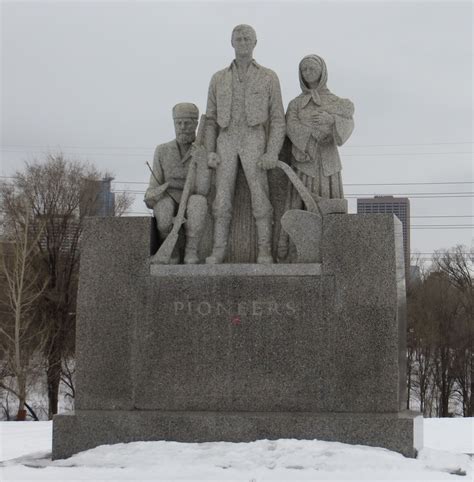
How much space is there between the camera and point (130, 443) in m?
8.79

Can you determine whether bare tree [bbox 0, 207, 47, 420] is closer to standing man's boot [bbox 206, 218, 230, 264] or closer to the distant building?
the distant building

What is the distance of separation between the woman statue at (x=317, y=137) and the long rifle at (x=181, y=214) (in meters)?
1.06

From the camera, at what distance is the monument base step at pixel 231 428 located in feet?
28.3

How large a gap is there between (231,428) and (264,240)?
217 centimetres

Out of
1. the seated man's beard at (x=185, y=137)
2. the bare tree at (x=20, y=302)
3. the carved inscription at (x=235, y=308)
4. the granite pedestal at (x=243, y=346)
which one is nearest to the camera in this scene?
the granite pedestal at (x=243, y=346)

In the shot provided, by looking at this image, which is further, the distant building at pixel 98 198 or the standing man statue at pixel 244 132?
the distant building at pixel 98 198

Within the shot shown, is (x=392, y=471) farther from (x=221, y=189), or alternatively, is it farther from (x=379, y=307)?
(x=221, y=189)

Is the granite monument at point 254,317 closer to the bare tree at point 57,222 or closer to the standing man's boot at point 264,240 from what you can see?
the standing man's boot at point 264,240

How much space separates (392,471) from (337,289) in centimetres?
214

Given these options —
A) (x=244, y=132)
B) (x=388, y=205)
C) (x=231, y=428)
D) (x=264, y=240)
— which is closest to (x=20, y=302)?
(x=388, y=205)

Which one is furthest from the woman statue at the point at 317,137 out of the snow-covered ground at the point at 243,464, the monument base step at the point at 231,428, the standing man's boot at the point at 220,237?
the snow-covered ground at the point at 243,464

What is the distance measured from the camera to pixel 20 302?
23.6 metres

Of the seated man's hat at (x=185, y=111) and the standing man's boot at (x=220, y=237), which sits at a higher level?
the seated man's hat at (x=185, y=111)

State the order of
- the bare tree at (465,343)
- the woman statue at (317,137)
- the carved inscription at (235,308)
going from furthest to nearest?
the bare tree at (465,343) → the woman statue at (317,137) → the carved inscription at (235,308)
